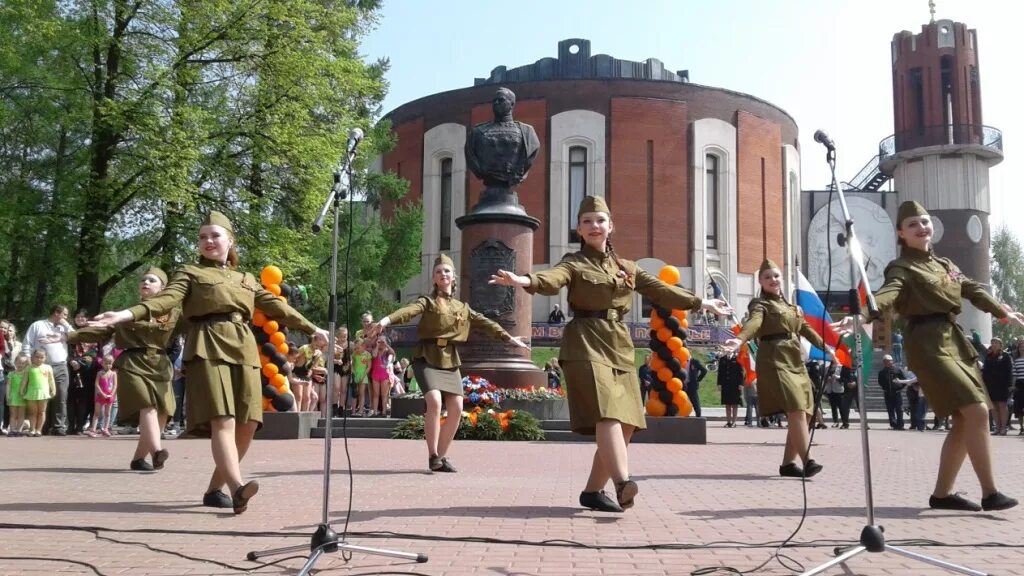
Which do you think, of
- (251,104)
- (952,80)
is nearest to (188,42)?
(251,104)

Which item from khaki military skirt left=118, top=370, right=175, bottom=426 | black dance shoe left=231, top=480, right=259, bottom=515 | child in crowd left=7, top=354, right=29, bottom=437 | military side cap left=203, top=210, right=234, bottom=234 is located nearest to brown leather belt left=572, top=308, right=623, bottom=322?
black dance shoe left=231, top=480, right=259, bottom=515

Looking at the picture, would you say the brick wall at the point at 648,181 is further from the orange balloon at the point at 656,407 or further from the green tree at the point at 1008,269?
the green tree at the point at 1008,269

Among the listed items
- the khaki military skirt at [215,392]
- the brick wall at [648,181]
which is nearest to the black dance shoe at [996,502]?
the khaki military skirt at [215,392]

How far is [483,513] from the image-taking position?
6496 mm

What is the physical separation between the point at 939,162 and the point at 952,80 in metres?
6.26

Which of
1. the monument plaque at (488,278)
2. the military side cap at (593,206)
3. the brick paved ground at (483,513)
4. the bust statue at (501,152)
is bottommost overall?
the brick paved ground at (483,513)

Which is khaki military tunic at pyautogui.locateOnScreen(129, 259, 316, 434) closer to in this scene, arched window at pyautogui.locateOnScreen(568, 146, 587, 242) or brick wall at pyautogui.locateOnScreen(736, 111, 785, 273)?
arched window at pyautogui.locateOnScreen(568, 146, 587, 242)

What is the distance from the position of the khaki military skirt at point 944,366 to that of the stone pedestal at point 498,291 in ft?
31.7

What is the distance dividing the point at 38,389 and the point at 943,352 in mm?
15083

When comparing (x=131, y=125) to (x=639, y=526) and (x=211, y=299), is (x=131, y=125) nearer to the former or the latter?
(x=211, y=299)

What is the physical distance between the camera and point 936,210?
54.1m

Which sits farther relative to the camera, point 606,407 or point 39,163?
point 39,163

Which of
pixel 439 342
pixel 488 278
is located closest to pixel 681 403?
pixel 488 278

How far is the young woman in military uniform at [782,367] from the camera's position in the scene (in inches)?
359
